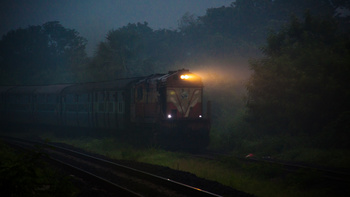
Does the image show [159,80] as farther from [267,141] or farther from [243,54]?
[243,54]

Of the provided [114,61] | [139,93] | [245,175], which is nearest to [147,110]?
[139,93]

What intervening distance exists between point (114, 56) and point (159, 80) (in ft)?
91.7

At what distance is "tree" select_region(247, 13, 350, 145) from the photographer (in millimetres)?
16609

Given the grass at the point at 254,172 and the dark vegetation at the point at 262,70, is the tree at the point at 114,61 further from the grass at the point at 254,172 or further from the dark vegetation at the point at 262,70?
the grass at the point at 254,172

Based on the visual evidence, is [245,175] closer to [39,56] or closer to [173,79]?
[173,79]

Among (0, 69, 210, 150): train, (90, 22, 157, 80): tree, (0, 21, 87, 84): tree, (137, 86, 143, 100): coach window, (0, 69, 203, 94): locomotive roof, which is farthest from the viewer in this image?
(0, 21, 87, 84): tree

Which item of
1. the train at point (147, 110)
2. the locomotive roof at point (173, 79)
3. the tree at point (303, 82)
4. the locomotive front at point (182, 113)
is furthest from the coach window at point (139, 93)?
the tree at point (303, 82)

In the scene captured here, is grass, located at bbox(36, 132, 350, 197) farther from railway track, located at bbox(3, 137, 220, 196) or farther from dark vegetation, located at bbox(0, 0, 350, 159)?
dark vegetation, located at bbox(0, 0, 350, 159)

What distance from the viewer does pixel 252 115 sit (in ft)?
69.2

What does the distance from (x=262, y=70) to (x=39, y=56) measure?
5648 centimetres

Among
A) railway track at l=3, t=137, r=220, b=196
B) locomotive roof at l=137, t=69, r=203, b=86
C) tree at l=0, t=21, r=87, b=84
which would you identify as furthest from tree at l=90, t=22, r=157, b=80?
railway track at l=3, t=137, r=220, b=196

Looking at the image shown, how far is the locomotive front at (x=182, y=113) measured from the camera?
17875 millimetres

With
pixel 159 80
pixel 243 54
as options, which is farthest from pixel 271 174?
pixel 243 54

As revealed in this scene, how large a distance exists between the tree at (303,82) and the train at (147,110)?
152 inches
